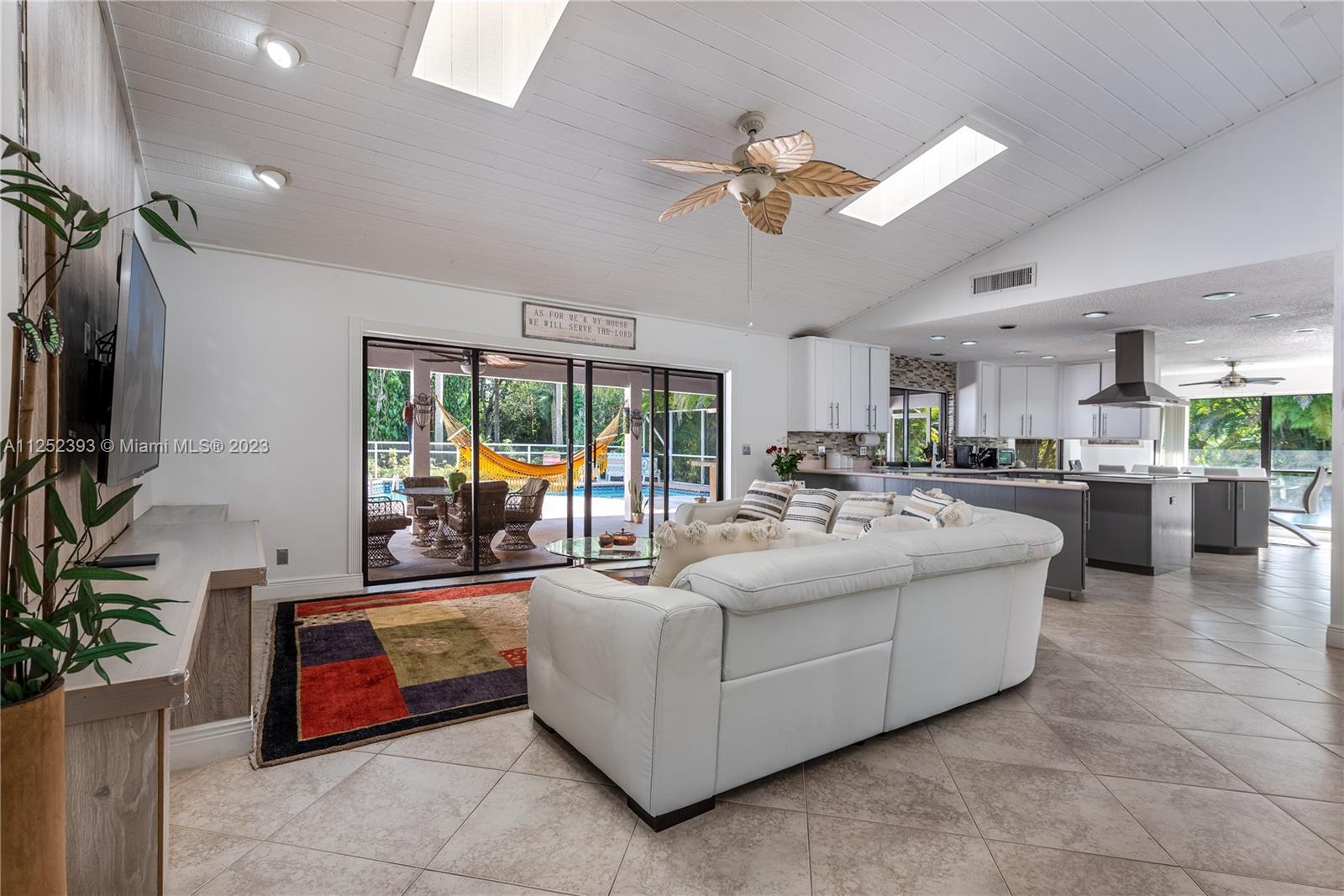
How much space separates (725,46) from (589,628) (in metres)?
2.80

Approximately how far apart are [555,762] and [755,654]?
893 mm

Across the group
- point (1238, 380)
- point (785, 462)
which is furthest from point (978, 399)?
point (785, 462)

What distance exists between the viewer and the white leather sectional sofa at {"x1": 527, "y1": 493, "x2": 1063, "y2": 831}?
68.0 inches

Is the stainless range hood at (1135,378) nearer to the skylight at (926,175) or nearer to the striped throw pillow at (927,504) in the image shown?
the skylight at (926,175)

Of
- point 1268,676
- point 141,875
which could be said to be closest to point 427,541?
point 141,875

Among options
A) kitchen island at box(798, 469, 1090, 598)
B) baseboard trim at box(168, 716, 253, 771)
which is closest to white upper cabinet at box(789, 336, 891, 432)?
kitchen island at box(798, 469, 1090, 598)

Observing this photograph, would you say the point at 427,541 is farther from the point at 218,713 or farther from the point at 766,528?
the point at 766,528

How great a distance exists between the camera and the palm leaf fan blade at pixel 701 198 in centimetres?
312

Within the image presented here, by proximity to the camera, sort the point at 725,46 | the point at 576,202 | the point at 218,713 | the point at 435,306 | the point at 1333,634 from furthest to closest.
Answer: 1. the point at 435,306
2. the point at 576,202
3. the point at 1333,634
4. the point at 725,46
5. the point at 218,713

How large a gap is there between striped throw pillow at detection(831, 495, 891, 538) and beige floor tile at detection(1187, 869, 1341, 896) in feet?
Answer: 7.73

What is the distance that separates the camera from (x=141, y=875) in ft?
4.09

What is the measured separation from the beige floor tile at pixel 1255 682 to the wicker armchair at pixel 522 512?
4543 millimetres

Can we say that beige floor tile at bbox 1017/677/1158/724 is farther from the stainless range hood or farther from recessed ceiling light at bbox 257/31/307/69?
recessed ceiling light at bbox 257/31/307/69

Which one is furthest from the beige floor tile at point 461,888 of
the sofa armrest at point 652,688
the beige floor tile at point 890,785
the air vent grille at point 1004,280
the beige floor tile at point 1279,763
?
the air vent grille at point 1004,280
